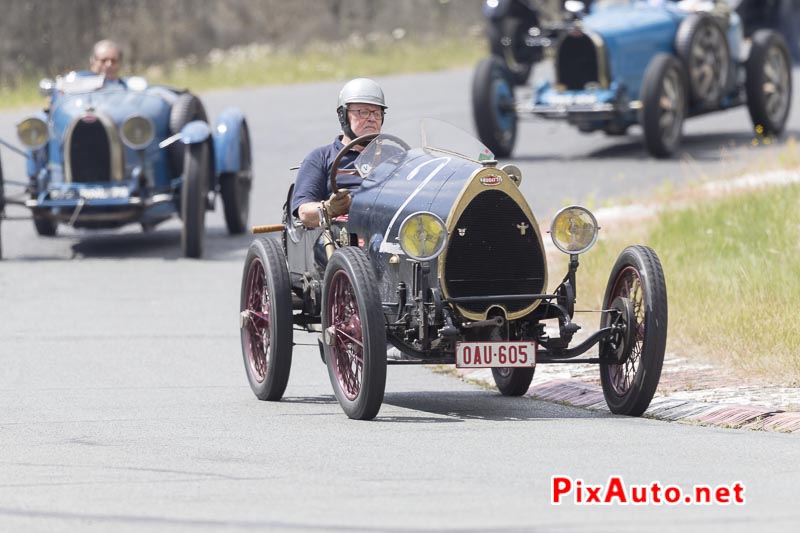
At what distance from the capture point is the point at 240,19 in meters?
44.7

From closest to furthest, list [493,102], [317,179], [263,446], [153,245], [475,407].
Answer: [263,446] → [475,407] → [317,179] → [153,245] → [493,102]

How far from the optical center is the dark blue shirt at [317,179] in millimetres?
10266

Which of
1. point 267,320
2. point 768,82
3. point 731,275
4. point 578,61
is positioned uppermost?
point 578,61

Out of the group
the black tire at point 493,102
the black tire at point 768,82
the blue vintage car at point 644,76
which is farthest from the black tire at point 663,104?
the black tire at point 493,102

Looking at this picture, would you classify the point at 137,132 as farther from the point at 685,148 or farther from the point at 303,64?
the point at 303,64

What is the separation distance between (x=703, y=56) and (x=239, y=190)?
265 inches

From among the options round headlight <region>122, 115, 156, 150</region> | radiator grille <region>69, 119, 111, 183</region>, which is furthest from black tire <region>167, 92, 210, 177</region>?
radiator grille <region>69, 119, 111, 183</region>

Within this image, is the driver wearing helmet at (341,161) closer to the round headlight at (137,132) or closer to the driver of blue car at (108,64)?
the round headlight at (137,132)

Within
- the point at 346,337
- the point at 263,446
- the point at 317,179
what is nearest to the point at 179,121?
the point at 317,179

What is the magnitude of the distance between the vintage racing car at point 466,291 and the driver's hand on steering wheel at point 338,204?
11.0 inches

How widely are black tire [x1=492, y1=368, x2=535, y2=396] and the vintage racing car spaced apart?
30.2 inches

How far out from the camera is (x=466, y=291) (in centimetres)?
923

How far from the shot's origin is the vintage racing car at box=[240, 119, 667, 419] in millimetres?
8906

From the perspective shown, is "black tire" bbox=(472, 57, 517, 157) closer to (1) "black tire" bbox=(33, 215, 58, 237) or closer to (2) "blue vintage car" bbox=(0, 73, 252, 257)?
(2) "blue vintage car" bbox=(0, 73, 252, 257)
